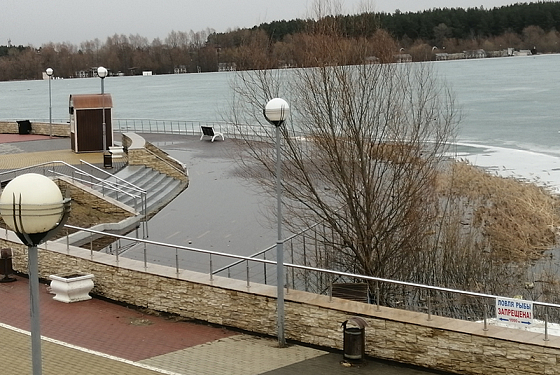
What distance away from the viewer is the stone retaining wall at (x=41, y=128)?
1721 inches

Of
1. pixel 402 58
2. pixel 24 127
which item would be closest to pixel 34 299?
pixel 402 58

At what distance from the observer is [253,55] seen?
2314cm

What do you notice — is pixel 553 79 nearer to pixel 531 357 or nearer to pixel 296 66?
pixel 296 66

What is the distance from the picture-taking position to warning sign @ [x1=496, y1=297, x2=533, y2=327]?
1086 cm

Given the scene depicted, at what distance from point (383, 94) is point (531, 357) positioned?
9.70 m

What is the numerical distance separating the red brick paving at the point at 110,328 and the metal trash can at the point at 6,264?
120 cm

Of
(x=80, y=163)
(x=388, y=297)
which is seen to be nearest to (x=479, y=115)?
(x=80, y=163)

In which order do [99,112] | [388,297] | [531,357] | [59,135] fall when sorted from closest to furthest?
[531,357], [388,297], [99,112], [59,135]

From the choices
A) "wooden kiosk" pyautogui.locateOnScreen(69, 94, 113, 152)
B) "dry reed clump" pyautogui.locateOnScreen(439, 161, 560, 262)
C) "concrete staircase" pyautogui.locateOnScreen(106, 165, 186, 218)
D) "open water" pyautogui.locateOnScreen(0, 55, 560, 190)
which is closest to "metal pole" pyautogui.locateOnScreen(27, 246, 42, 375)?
"dry reed clump" pyautogui.locateOnScreen(439, 161, 560, 262)

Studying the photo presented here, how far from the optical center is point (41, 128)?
44969mm

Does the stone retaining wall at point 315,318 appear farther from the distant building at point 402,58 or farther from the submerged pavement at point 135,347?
the distant building at point 402,58

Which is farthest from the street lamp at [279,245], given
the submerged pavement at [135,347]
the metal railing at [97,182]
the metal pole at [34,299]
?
the metal railing at [97,182]

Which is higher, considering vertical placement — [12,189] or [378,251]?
[12,189]

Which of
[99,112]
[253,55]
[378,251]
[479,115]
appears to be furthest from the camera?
[479,115]
